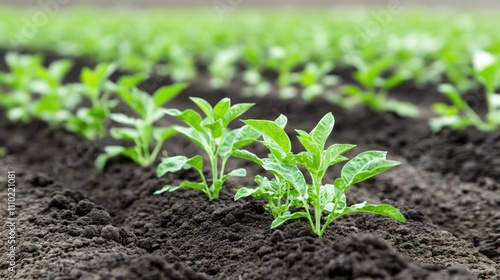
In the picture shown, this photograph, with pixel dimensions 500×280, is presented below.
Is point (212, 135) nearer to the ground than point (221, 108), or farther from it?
nearer to the ground

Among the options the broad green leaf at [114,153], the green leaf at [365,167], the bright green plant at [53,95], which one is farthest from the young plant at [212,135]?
the bright green plant at [53,95]

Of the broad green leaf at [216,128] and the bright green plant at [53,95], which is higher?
the bright green plant at [53,95]

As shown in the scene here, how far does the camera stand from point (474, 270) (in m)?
2.60

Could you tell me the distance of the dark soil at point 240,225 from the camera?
2191mm

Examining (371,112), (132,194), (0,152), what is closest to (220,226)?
(132,194)

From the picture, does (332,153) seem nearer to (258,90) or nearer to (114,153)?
(114,153)

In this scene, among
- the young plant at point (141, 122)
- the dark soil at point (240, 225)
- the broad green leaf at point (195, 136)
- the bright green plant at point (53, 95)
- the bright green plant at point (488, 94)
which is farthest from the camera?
the bright green plant at point (53, 95)

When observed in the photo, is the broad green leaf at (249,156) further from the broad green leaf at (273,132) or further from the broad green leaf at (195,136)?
the broad green leaf at (195,136)

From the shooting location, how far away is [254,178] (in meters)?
3.46

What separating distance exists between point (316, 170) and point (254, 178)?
110cm

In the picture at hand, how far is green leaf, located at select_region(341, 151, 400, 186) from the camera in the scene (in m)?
2.34

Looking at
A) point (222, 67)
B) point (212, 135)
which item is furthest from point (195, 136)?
point (222, 67)

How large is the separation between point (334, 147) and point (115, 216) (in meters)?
1.48

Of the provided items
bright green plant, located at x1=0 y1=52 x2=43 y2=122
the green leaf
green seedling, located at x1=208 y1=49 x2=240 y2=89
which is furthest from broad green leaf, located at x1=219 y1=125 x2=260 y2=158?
green seedling, located at x1=208 y1=49 x2=240 y2=89
